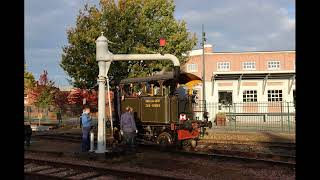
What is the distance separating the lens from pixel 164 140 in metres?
14.9

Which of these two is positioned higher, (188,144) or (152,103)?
(152,103)

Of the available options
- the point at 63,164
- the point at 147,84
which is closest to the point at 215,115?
the point at 147,84

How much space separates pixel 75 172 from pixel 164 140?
17.4 ft

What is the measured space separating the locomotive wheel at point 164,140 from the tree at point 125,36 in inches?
446

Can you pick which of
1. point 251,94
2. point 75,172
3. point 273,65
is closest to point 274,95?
point 251,94

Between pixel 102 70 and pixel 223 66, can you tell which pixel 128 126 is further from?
pixel 223 66

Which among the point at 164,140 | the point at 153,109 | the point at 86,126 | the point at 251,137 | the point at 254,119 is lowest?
the point at 251,137

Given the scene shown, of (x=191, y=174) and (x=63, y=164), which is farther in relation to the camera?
(x=63, y=164)

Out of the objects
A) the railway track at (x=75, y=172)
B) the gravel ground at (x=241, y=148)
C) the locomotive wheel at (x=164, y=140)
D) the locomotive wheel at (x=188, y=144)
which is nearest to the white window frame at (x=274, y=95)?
the gravel ground at (x=241, y=148)

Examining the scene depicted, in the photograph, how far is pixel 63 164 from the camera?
1095 centimetres

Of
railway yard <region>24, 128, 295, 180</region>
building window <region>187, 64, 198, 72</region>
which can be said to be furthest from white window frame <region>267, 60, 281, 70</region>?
railway yard <region>24, 128, 295, 180</region>

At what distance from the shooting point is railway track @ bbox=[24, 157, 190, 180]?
913 centimetres

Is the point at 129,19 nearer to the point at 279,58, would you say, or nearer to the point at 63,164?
the point at 63,164
